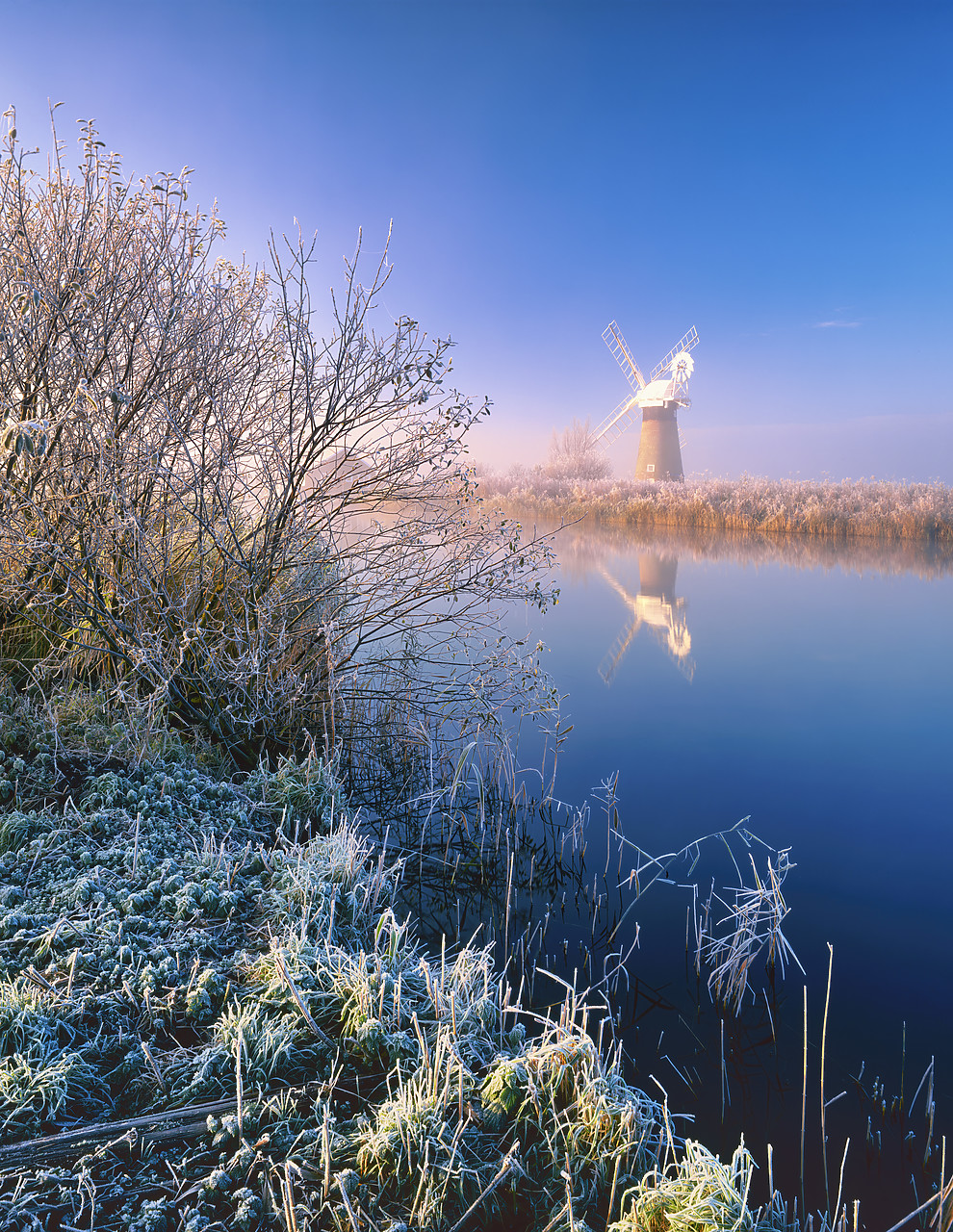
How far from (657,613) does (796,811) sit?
27.4 feet

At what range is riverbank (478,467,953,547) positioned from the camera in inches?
899

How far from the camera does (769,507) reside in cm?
2516

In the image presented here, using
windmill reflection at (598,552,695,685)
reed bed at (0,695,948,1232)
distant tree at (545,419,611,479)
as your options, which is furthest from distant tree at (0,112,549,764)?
distant tree at (545,419,611,479)

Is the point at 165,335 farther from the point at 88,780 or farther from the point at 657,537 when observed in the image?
the point at 657,537

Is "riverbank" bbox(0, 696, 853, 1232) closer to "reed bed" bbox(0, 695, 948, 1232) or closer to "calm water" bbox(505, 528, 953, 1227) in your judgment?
"reed bed" bbox(0, 695, 948, 1232)

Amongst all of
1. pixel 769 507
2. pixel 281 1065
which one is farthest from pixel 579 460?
pixel 281 1065

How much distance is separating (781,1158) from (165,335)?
5977 mm

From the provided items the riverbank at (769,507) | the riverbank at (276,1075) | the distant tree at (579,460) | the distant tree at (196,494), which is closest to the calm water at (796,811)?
the riverbank at (276,1075)

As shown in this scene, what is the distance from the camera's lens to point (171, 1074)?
2.68 m

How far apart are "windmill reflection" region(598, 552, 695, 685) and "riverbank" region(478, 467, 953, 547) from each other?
3.08m

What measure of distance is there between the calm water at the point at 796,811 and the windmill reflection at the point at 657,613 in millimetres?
80

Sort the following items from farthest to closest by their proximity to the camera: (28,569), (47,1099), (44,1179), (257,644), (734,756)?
(734,756) → (28,569) → (257,644) → (47,1099) → (44,1179)

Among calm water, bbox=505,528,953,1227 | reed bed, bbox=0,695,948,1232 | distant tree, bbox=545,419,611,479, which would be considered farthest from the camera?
distant tree, bbox=545,419,611,479

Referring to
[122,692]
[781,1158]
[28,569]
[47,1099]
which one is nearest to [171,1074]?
[47,1099]
